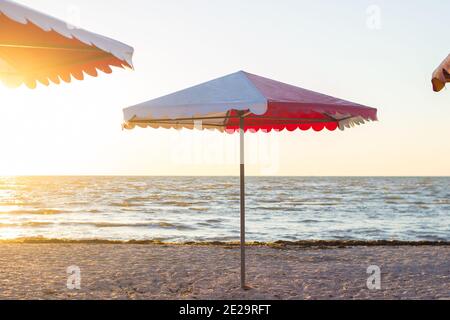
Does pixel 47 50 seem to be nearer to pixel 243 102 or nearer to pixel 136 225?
pixel 243 102

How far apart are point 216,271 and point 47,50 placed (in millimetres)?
4999

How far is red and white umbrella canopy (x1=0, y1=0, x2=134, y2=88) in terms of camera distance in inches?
147

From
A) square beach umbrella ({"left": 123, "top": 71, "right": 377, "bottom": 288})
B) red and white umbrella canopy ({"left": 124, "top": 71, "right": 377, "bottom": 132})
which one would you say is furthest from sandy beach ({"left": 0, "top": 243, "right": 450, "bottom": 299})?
red and white umbrella canopy ({"left": 124, "top": 71, "right": 377, "bottom": 132})

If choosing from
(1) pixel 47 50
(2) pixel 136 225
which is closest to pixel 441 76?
(1) pixel 47 50

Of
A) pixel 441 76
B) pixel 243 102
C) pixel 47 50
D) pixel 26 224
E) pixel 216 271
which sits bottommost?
pixel 26 224

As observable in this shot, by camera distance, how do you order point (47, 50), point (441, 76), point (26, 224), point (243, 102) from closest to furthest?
point (47, 50) → point (441, 76) → point (243, 102) → point (26, 224)

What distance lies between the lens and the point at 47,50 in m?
5.11

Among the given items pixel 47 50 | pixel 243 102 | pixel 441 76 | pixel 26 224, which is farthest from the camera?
pixel 26 224

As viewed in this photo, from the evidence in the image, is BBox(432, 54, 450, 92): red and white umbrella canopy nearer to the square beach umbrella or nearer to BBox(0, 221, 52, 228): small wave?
the square beach umbrella

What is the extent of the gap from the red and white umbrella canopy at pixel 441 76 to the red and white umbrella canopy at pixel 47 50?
308 centimetres

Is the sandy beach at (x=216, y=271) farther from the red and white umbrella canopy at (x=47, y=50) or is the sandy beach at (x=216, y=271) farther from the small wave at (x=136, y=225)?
the small wave at (x=136, y=225)

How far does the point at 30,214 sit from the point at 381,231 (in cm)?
2057

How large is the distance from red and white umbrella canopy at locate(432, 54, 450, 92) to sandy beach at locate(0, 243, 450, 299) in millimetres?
2747
